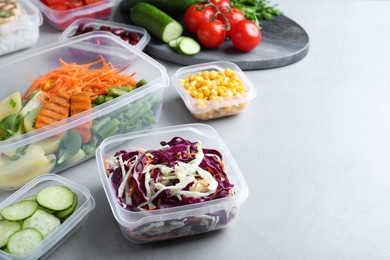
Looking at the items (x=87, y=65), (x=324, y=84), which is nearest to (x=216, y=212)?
(x=87, y=65)

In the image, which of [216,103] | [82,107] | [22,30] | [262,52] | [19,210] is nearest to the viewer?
[19,210]

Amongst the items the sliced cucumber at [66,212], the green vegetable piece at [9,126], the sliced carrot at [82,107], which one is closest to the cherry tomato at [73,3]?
the sliced carrot at [82,107]

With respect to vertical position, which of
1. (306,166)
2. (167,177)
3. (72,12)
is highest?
(167,177)

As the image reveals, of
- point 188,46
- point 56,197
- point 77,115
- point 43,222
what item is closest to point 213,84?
point 188,46

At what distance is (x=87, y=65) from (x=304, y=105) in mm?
1015

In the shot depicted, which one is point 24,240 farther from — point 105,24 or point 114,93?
point 105,24

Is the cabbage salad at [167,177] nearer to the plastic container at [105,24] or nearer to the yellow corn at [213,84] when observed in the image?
the yellow corn at [213,84]

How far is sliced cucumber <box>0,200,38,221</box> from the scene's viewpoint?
171 cm

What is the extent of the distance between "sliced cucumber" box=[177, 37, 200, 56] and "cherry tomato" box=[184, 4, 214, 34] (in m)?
0.12

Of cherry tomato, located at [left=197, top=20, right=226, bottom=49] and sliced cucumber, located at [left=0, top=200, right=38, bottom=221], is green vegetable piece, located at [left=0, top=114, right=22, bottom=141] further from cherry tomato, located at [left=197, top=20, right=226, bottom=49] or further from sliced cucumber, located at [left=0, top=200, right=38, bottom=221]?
cherry tomato, located at [left=197, top=20, right=226, bottom=49]

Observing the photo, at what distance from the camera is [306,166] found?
87.4 inches

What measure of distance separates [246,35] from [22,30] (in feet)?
3.65

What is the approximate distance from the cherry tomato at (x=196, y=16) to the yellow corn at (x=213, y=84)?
457 mm

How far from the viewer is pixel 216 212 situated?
70.1 inches
